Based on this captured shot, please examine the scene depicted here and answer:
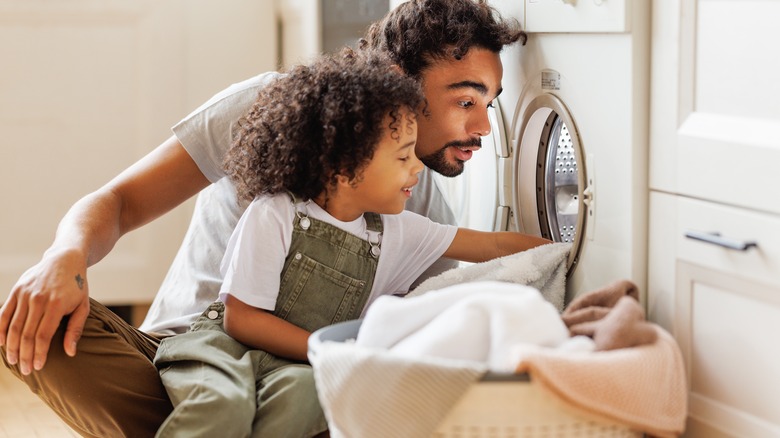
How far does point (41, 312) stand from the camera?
1360 millimetres

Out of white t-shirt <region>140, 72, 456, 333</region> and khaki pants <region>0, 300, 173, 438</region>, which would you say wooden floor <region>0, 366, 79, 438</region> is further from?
khaki pants <region>0, 300, 173, 438</region>

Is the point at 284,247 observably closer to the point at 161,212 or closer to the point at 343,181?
the point at 343,181

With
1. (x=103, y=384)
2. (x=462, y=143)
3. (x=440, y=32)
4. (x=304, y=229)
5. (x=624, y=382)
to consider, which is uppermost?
(x=440, y=32)

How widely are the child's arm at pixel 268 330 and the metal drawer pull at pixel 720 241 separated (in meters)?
0.54

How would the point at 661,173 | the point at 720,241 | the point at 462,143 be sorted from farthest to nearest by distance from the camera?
the point at 462,143
the point at 661,173
the point at 720,241

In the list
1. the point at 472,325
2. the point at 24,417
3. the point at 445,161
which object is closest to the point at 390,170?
the point at 445,161

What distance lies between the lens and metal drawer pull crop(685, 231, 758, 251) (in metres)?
1.10

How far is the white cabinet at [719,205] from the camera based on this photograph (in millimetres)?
1094

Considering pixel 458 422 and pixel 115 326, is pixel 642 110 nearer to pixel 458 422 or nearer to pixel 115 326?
pixel 458 422

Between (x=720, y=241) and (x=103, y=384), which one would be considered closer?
(x=720, y=241)

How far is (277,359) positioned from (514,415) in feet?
1.54

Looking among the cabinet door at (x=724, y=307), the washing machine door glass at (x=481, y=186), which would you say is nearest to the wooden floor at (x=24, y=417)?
the washing machine door glass at (x=481, y=186)

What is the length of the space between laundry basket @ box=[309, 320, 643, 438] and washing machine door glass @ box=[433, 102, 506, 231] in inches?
29.8

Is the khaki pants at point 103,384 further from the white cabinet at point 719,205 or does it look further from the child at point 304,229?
the white cabinet at point 719,205
